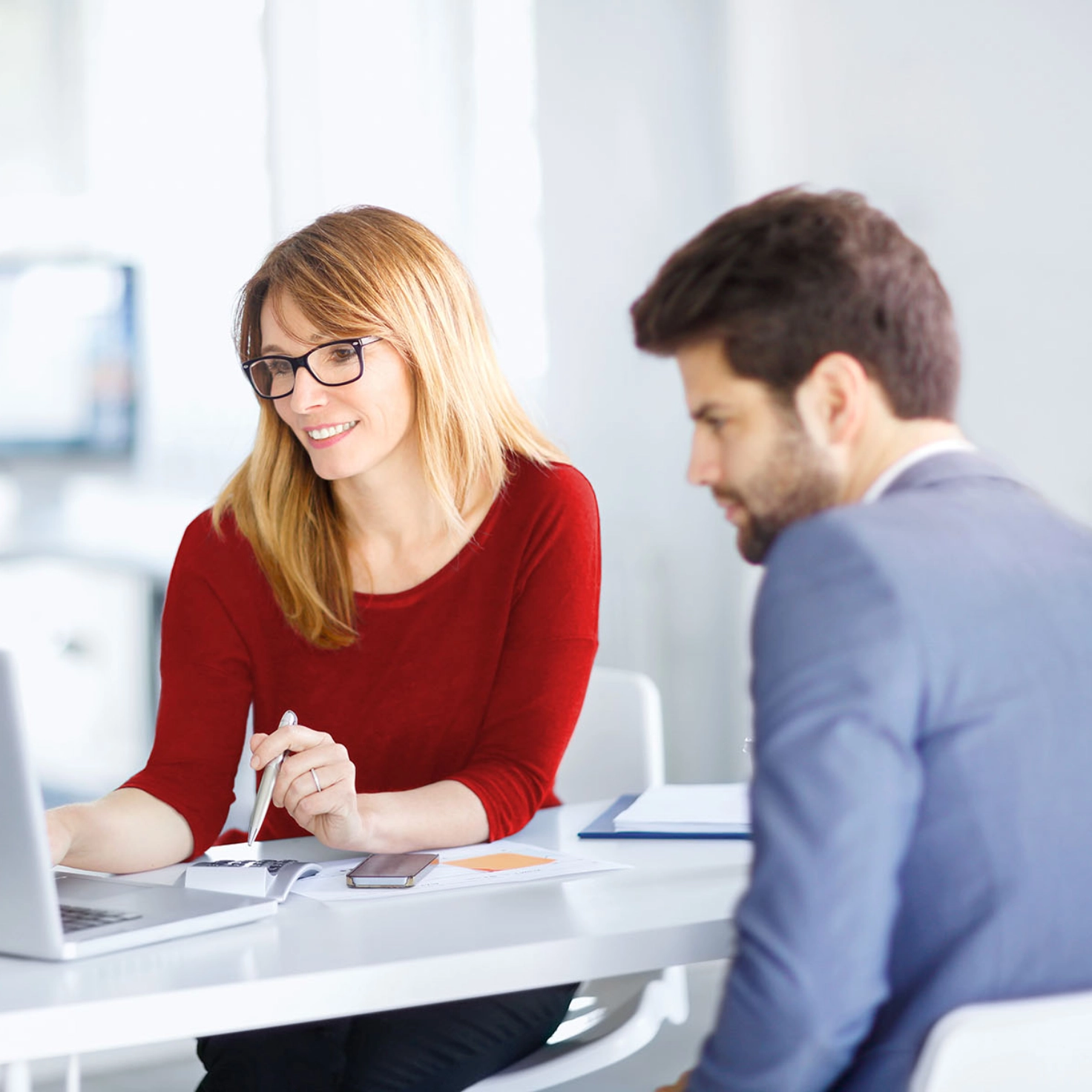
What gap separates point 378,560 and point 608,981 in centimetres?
59

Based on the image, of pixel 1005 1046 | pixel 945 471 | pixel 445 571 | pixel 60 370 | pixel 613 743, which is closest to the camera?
pixel 1005 1046

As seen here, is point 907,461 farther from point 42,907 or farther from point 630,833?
point 42,907

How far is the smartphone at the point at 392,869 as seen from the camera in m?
1.21

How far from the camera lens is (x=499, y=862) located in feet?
4.27

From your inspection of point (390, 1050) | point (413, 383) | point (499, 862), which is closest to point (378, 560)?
point (413, 383)

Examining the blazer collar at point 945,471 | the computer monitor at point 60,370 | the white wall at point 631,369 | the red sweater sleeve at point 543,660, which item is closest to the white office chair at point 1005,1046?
the blazer collar at point 945,471

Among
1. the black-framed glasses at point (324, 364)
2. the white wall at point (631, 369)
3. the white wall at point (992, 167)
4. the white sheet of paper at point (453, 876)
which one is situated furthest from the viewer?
the white wall at point (631, 369)

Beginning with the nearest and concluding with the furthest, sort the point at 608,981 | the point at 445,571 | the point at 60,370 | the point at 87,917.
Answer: the point at 87,917, the point at 608,981, the point at 445,571, the point at 60,370

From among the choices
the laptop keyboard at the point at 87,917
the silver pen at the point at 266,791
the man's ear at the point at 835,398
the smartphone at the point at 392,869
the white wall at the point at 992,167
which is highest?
the white wall at the point at 992,167

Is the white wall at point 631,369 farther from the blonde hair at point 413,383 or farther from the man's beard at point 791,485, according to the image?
the man's beard at point 791,485

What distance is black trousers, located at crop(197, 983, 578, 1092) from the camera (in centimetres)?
128

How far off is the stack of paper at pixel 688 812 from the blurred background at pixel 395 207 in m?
1.50

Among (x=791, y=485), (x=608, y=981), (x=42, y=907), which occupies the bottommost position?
(x=608, y=981)

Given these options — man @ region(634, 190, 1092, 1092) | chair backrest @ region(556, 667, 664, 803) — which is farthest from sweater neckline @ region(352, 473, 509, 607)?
man @ region(634, 190, 1092, 1092)
